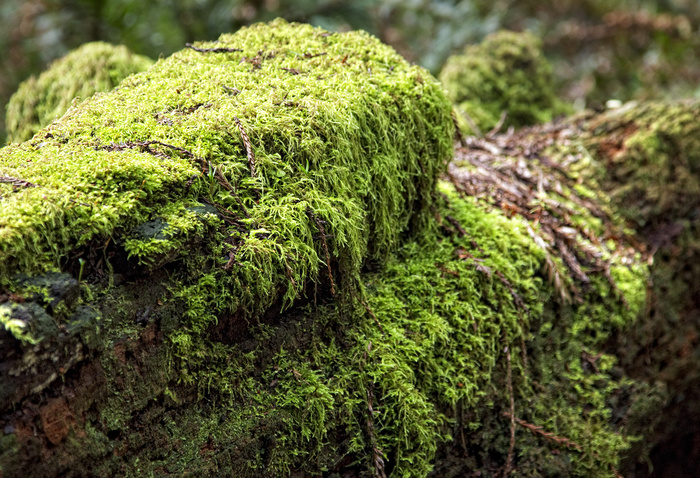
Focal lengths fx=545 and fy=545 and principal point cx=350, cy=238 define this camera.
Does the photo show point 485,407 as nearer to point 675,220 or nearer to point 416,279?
point 416,279

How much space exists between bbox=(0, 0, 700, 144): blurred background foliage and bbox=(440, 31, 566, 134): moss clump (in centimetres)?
299

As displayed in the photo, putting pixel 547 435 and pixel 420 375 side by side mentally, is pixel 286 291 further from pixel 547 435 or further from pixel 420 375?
pixel 547 435

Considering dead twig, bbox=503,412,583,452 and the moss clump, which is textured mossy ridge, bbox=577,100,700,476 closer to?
dead twig, bbox=503,412,583,452

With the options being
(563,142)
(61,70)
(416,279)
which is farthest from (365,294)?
(61,70)

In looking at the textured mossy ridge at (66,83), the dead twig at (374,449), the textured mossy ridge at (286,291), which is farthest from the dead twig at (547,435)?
the textured mossy ridge at (66,83)

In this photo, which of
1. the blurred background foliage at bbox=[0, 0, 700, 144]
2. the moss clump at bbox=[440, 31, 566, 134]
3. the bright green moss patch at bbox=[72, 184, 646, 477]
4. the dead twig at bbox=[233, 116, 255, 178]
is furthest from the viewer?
the blurred background foliage at bbox=[0, 0, 700, 144]

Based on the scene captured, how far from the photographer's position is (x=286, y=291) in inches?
81.5

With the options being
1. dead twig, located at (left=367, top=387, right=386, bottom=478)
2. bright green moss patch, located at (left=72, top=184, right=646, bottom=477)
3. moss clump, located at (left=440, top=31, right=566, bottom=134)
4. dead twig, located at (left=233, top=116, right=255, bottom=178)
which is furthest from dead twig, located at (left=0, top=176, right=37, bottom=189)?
moss clump, located at (left=440, top=31, right=566, bottom=134)

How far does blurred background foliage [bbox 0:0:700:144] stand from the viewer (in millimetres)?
7738

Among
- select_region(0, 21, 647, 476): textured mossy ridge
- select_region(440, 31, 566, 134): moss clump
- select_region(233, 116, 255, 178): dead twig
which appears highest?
select_region(440, 31, 566, 134): moss clump

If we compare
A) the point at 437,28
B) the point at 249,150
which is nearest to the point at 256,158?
the point at 249,150

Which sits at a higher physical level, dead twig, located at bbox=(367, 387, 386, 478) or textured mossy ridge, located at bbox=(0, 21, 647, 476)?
textured mossy ridge, located at bbox=(0, 21, 647, 476)

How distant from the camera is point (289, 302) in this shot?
7.04 feet

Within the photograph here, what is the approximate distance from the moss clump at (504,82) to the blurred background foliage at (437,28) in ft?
9.82
